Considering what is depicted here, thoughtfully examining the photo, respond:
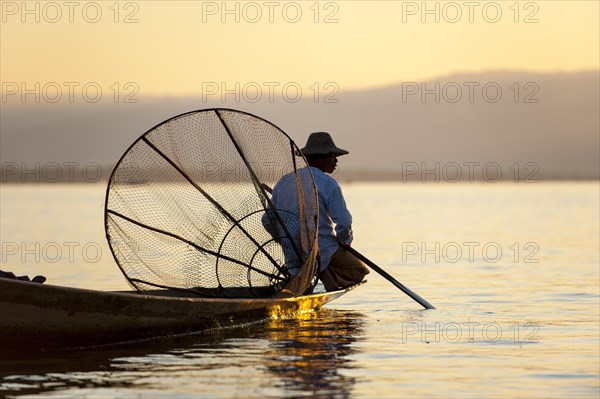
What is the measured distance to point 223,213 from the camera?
12.8 metres

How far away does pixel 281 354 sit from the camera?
10.1 m

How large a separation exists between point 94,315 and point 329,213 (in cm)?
381

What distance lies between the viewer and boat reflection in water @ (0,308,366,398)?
27.4 ft

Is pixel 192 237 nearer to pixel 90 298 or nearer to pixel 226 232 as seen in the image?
pixel 226 232

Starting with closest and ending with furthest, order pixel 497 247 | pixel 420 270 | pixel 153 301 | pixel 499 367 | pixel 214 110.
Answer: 1. pixel 499 367
2. pixel 153 301
3. pixel 214 110
4. pixel 420 270
5. pixel 497 247

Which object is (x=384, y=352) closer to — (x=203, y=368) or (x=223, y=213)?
(x=203, y=368)

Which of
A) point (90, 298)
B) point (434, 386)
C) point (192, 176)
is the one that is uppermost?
point (192, 176)

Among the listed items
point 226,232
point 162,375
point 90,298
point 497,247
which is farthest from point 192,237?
point 497,247

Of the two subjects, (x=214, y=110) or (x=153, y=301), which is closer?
(x=153, y=301)

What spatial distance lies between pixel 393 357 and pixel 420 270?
1145 cm

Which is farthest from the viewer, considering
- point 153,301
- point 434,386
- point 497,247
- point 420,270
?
point 497,247

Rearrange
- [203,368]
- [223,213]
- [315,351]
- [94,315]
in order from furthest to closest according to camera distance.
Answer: [223,213]
[315,351]
[94,315]
[203,368]

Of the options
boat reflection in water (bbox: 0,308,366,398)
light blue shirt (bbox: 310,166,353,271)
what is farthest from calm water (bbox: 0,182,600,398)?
light blue shirt (bbox: 310,166,353,271)

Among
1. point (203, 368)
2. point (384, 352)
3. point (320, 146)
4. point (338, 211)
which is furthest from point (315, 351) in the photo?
point (320, 146)
